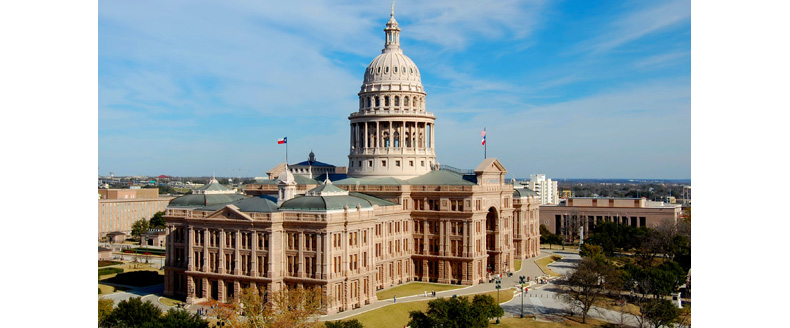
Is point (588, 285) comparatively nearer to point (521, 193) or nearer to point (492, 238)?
point (492, 238)

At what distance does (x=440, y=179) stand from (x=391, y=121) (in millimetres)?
12800

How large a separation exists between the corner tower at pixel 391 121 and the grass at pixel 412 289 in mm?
18676

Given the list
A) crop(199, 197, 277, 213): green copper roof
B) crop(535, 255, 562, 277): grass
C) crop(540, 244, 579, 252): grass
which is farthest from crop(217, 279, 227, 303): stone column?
crop(540, 244, 579, 252): grass

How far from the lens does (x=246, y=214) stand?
77.4 m

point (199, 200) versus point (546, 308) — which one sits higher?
point (199, 200)

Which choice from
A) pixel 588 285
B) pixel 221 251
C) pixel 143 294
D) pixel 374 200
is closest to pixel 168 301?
pixel 143 294

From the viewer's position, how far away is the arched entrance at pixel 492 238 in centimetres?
10294

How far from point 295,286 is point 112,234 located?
103078 mm

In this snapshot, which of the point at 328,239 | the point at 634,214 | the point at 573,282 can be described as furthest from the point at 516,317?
the point at 634,214

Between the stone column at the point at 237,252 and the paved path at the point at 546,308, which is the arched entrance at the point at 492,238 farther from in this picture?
the stone column at the point at 237,252

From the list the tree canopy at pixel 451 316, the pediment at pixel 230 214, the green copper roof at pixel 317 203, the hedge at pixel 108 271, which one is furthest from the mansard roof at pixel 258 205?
the hedge at pixel 108 271

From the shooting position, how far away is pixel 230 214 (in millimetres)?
78562

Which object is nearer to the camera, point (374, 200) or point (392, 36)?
point (374, 200)

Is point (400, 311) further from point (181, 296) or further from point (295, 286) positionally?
point (181, 296)
